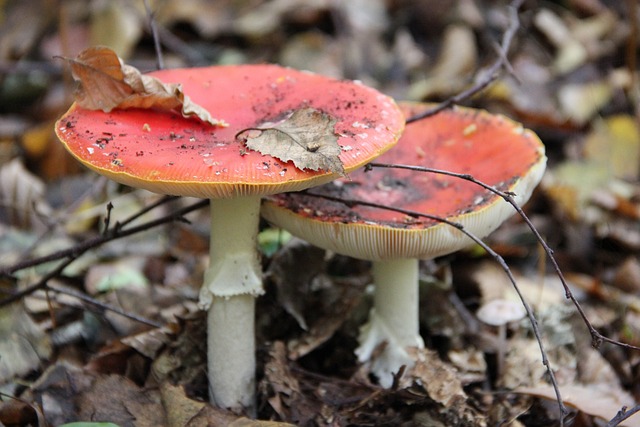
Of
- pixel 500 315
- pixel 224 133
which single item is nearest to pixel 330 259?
pixel 500 315

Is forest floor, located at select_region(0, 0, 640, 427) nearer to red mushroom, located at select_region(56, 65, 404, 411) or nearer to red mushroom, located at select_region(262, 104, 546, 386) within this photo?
red mushroom, located at select_region(262, 104, 546, 386)

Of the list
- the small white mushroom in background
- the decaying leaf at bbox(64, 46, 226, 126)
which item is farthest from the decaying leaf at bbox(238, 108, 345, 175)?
the small white mushroom in background

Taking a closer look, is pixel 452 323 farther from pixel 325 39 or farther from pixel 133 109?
pixel 325 39

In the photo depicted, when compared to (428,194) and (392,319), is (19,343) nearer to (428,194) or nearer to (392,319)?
(392,319)

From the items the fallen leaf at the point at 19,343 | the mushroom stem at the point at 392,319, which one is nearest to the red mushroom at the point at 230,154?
the mushroom stem at the point at 392,319

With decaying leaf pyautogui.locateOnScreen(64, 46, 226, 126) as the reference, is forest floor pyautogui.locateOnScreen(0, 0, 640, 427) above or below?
below

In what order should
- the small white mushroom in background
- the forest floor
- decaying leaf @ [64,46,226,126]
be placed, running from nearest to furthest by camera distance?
decaying leaf @ [64,46,226,126], the forest floor, the small white mushroom in background

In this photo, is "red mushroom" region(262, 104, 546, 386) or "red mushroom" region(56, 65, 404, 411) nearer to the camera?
"red mushroom" region(56, 65, 404, 411)
